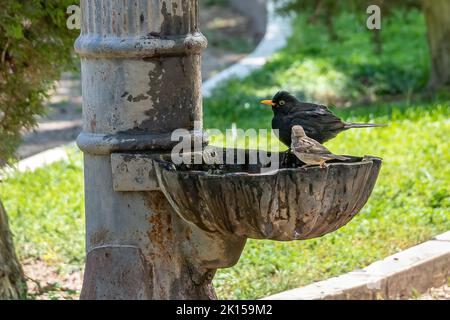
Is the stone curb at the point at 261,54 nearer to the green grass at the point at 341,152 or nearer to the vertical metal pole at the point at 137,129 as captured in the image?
the green grass at the point at 341,152

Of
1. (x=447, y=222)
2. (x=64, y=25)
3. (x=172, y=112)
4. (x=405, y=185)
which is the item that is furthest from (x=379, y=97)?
(x=172, y=112)

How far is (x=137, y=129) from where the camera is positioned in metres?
3.83

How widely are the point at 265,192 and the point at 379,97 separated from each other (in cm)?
827

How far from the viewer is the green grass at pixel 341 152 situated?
5750mm

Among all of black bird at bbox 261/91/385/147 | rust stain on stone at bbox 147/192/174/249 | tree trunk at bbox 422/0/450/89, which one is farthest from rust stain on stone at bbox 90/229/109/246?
tree trunk at bbox 422/0/450/89

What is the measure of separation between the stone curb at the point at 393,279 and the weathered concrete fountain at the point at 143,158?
1132 mm

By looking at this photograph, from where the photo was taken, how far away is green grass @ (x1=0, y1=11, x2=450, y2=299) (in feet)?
18.9

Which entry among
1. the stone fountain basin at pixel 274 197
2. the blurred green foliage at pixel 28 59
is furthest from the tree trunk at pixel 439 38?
the stone fountain basin at pixel 274 197

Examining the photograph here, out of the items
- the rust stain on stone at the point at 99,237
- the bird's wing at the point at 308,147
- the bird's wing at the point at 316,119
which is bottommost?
the rust stain on stone at the point at 99,237

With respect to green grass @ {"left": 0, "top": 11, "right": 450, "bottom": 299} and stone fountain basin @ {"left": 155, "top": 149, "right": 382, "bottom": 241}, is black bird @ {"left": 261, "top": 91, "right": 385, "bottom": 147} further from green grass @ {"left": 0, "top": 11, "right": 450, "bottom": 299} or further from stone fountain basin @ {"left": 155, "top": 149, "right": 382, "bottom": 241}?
green grass @ {"left": 0, "top": 11, "right": 450, "bottom": 299}

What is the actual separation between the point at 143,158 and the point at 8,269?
1.77 m

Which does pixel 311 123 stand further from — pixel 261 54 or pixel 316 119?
pixel 261 54

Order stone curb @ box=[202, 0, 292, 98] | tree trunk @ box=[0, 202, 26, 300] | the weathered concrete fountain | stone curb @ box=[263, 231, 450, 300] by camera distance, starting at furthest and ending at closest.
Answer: stone curb @ box=[202, 0, 292, 98] → tree trunk @ box=[0, 202, 26, 300] → stone curb @ box=[263, 231, 450, 300] → the weathered concrete fountain

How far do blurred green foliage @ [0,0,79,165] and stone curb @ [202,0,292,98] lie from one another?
6.10 m
